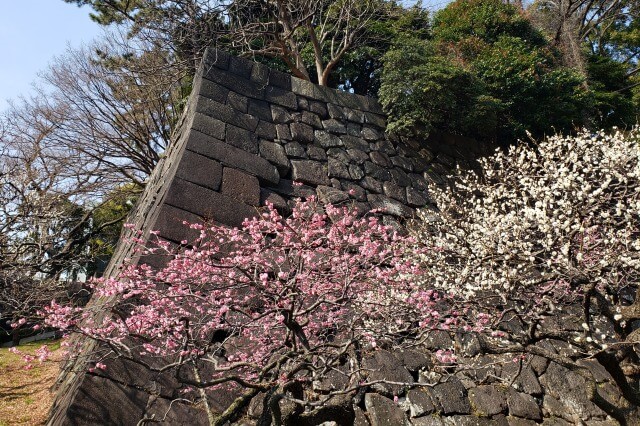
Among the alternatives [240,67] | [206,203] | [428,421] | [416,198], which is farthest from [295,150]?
[428,421]

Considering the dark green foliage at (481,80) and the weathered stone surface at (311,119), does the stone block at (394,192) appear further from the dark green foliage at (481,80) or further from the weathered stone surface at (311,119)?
the weathered stone surface at (311,119)

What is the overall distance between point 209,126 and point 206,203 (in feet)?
4.12

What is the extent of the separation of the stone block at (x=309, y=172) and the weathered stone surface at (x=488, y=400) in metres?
3.09

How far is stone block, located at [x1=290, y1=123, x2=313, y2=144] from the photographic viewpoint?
6.62 m

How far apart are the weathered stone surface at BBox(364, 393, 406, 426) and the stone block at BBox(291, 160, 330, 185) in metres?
2.87

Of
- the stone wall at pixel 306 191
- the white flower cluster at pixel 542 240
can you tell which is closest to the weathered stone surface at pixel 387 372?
the stone wall at pixel 306 191

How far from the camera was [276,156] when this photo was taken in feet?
20.2

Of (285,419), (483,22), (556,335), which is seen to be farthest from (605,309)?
(483,22)

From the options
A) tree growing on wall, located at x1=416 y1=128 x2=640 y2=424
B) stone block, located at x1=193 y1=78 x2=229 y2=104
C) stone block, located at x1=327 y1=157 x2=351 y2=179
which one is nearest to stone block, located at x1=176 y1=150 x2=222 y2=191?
stone block, located at x1=193 y1=78 x2=229 y2=104

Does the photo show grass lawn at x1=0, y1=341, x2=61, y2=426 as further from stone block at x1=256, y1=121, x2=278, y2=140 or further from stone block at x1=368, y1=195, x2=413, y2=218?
stone block at x1=368, y1=195, x2=413, y2=218

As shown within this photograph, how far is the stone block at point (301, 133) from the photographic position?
662cm

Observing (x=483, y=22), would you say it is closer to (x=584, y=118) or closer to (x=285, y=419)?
(x=584, y=118)

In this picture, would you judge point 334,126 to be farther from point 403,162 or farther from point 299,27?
point 299,27

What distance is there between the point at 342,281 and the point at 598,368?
11.8ft
